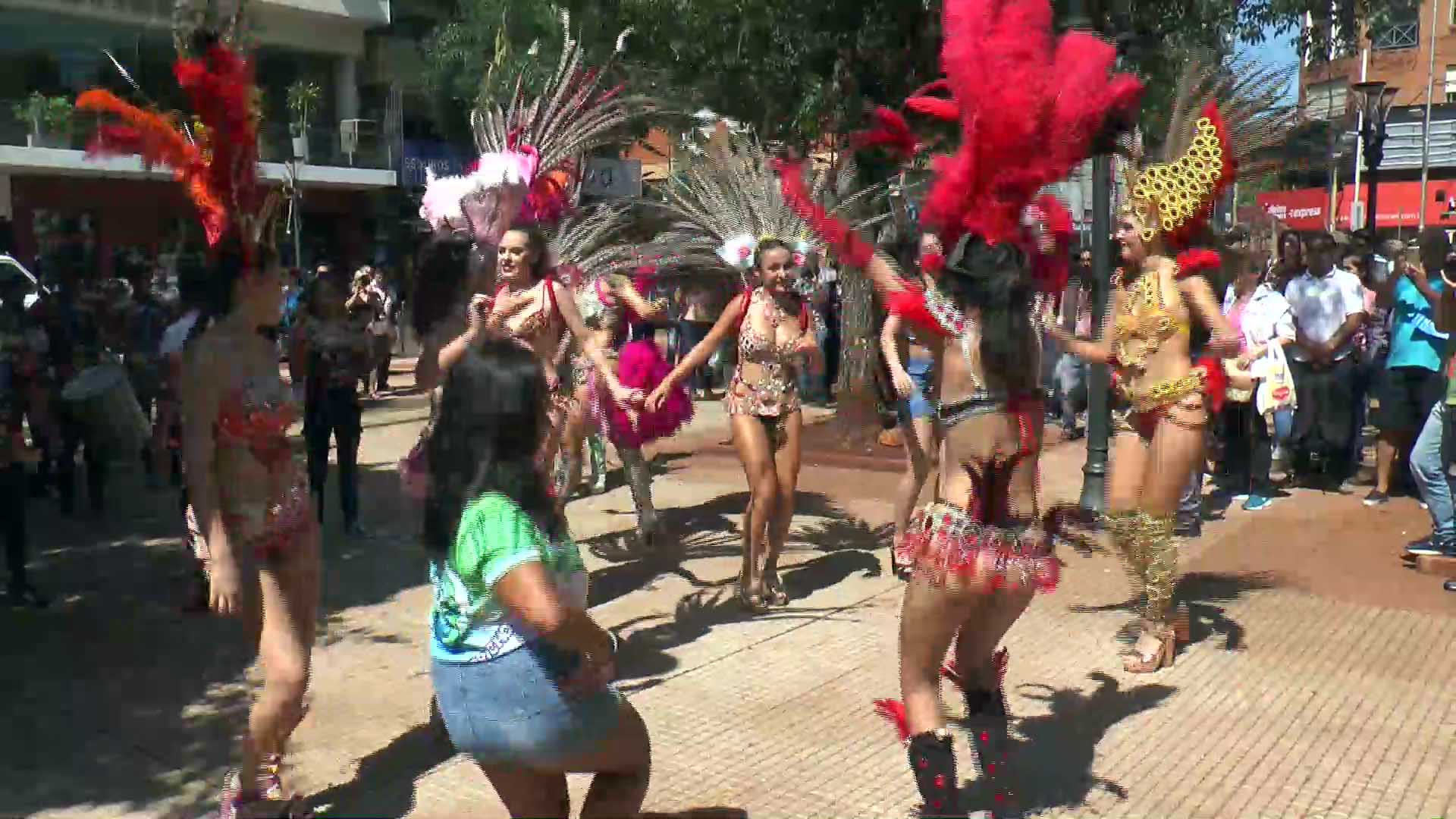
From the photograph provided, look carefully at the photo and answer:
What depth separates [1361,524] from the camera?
334 inches

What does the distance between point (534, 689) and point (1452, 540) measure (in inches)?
248

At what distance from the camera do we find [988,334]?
357 cm

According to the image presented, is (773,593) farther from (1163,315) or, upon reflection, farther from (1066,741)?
(1163,315)

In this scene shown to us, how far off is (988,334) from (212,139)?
2477mm

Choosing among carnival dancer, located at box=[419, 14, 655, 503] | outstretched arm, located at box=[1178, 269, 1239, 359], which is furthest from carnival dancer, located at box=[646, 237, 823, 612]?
outstretched arm, located at box=[1178, 269, 1239, 359]

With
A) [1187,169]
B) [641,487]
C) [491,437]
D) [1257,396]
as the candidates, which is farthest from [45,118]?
[491,437]

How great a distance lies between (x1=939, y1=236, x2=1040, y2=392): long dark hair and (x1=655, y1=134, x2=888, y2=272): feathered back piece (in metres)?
2.94

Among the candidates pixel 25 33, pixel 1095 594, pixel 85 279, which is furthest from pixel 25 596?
pixel 25 33

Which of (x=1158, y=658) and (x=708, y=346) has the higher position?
(x=708, y=346)

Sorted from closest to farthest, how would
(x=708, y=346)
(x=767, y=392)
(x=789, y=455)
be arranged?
(x=708, y=346) → (x=767, y=392) → (x=789, y=455)

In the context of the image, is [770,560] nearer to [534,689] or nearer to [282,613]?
[282,613]

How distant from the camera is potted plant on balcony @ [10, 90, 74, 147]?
20.5m

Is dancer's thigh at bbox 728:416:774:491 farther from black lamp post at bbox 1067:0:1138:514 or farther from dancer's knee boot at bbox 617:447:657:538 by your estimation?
black lamp post at bbox 1067:0:1138:514

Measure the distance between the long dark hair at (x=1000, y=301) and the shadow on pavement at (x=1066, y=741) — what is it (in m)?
1.24
